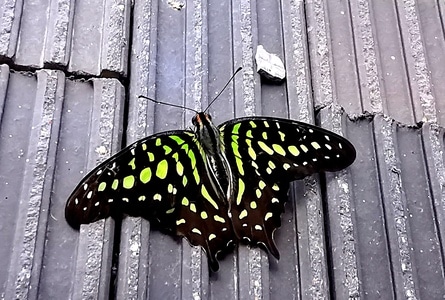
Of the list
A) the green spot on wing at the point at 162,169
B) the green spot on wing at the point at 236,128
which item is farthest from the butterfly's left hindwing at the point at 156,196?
the green spot on wing at the point at 236,128

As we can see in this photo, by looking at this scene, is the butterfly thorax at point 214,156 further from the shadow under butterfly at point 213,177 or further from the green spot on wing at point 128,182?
the green spot on wing at point 128,182

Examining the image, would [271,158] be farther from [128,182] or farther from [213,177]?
[128,182]

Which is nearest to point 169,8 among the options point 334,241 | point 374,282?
point 334,241

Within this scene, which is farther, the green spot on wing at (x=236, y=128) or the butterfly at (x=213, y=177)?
the green spot on wing at (x=236, y=128)

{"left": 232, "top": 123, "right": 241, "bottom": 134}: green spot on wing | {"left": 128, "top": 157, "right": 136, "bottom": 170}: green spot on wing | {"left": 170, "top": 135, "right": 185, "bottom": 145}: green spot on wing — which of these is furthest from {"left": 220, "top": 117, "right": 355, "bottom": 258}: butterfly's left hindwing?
{"left": 128, "top": 157, "right": 136, "bottom": 170}: green spot on wing

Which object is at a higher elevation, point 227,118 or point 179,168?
point 227,118

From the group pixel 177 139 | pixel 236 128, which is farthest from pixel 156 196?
pixel 236 128

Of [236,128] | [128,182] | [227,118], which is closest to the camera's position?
[128,182]
